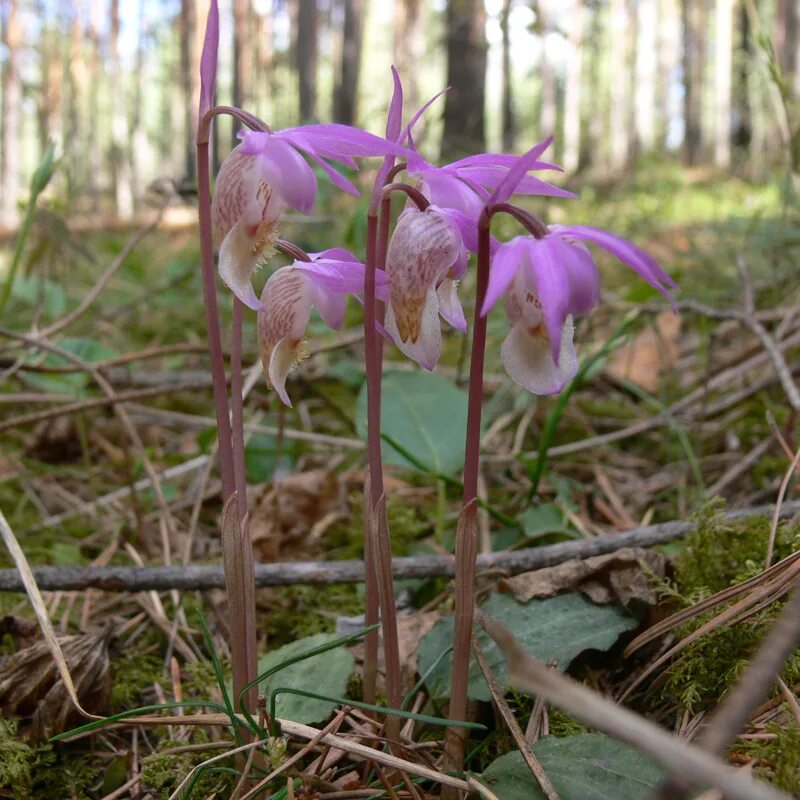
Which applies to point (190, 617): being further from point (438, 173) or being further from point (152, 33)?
point (152, 33)

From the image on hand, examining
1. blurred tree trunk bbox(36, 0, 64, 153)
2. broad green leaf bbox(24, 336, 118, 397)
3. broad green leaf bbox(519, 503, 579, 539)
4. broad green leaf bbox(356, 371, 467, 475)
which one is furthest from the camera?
blurred tree trunk bbox(36, 0, 64, 153)

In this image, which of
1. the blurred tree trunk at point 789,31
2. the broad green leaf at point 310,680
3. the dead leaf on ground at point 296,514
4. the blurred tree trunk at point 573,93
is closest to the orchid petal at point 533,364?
the broad green leaf at point 310,680

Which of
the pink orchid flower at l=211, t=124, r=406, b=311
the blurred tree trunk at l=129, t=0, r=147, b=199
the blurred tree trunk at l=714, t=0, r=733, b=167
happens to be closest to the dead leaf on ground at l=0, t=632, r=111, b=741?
the pink orchid flower at l=211, t=124, r=406, b=311

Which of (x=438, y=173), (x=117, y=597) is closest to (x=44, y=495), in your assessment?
(x=117, y=597)

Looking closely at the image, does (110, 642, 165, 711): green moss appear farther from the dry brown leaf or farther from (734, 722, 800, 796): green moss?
the dry brown leaf

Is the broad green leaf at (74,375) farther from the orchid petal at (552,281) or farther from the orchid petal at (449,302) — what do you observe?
the orchid petal at (552,281)

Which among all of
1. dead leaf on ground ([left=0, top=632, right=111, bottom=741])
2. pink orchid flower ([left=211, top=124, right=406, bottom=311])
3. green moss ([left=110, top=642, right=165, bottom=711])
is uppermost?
pink orchid flower ([left=211, top=124, right=406, bottom=311])

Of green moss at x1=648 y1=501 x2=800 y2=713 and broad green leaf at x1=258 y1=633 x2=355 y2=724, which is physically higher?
green moss at x1=648 y1=501 x2=800 y2=713
